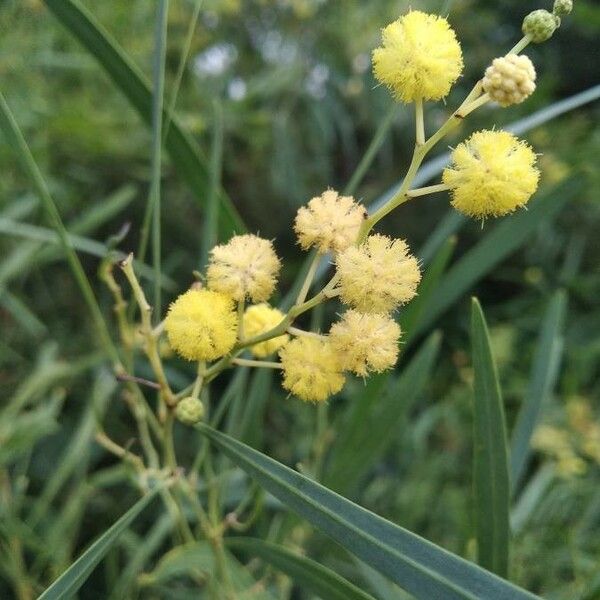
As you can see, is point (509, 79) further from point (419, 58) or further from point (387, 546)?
point (387, 546)

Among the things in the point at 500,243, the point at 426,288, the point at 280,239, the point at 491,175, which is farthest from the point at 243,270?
the point at 280,239

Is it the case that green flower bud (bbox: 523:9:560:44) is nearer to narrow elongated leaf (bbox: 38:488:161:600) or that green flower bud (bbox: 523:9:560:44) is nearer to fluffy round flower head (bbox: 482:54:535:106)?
fluffy round flower head (bbox: 482:54:535:106)

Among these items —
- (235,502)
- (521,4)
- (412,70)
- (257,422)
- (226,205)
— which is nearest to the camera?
(412,70)

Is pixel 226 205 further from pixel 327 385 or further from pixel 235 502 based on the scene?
pixel 235 502

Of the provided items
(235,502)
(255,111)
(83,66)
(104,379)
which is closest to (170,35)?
(255,111)

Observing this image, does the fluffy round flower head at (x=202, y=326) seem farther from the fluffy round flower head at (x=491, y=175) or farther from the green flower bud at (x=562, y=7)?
the green flower bud at (x=562, y=7)

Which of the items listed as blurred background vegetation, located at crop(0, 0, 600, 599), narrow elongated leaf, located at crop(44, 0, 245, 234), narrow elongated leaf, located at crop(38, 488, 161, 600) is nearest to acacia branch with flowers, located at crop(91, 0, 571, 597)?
narrow elongated leaf, located at crop(38, 488, 161, 600)

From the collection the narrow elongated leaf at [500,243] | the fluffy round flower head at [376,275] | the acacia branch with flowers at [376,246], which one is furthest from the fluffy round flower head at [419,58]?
the narrow elongated leaf at [500,243]
